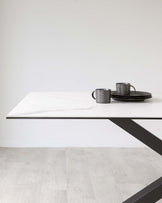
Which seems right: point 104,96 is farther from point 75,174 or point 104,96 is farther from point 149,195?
point 75,174

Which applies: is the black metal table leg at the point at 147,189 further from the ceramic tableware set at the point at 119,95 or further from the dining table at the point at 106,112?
the ceramic tableware set at the point at 119,95

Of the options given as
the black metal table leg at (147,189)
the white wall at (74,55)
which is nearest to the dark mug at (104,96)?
the black metal table leg at (147,189)

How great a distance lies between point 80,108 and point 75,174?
1425 millimetres

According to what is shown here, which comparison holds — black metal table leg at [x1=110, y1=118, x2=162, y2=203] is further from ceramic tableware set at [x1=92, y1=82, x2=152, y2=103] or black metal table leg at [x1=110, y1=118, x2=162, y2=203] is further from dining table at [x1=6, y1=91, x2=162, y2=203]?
ceramic tableware set at [x1=92, y1=82, x2=152, y2=103]

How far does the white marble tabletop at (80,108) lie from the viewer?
1.91 meters

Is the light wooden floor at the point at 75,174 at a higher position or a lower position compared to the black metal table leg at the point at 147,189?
lower

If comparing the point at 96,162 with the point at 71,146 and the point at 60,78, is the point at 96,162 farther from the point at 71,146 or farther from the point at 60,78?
the point at 60,78

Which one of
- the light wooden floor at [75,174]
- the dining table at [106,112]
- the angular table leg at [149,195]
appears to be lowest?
the light wooden floor at [75,174]

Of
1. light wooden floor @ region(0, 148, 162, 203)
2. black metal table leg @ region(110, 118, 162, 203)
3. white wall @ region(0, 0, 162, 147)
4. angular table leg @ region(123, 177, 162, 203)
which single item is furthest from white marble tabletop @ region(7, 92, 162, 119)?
white wall @ region(0, 0, 162, 147)

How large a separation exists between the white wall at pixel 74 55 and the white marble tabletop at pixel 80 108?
1693 millimetres

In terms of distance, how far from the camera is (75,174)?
11.3ft

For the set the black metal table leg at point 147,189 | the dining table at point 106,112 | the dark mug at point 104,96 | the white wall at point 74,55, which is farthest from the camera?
the white wall at point 74,55

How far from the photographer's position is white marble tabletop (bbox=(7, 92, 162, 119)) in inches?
75.1

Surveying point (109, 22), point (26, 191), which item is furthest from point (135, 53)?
point (26, 191)
